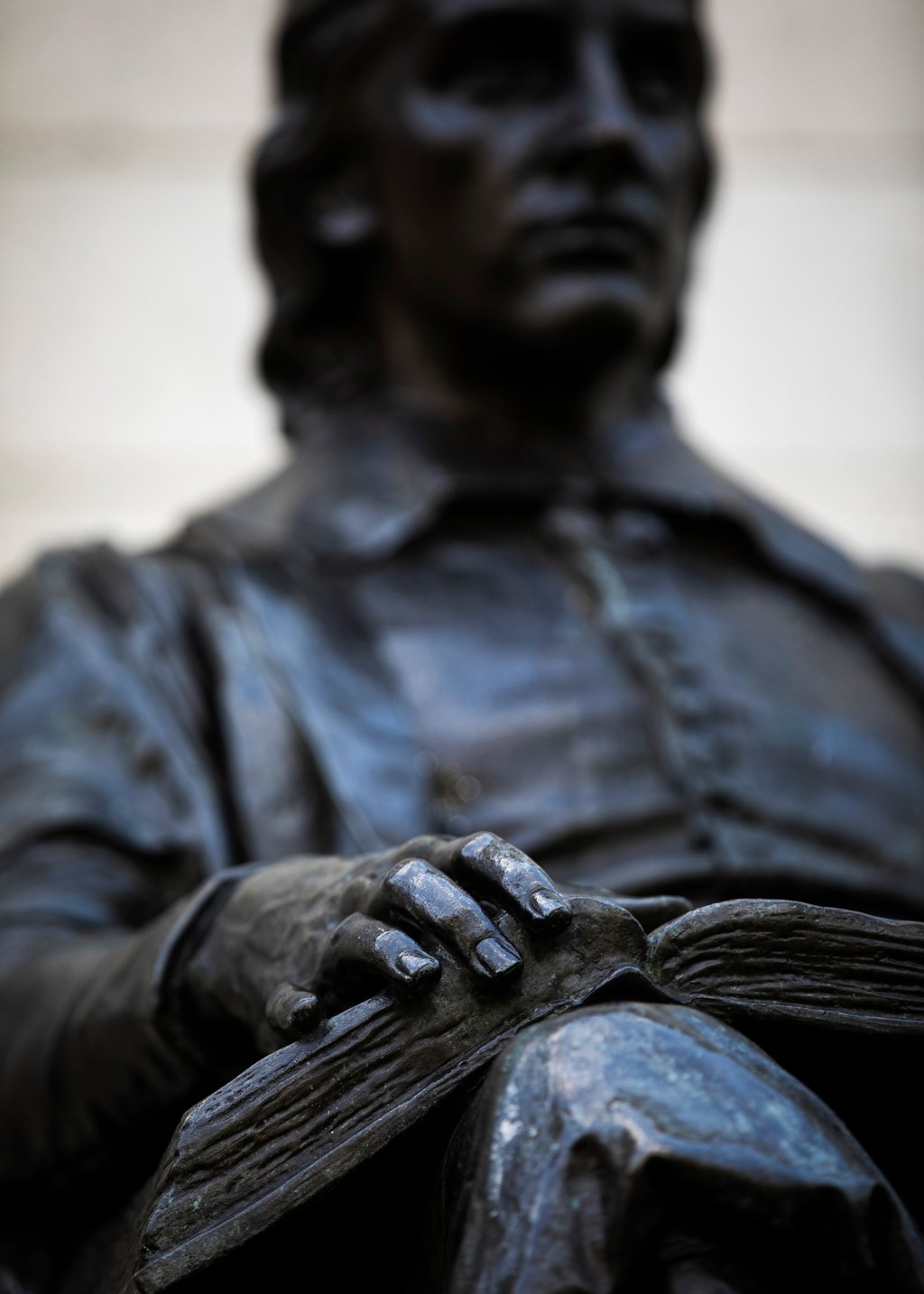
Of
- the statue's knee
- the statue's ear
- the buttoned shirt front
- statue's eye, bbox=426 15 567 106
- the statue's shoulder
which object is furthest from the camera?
the statue's ear

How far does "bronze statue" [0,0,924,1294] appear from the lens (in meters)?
0.86

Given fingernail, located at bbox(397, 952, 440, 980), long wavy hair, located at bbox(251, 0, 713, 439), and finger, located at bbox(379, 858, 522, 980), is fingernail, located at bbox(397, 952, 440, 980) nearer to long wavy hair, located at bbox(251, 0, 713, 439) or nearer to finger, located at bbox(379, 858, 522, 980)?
finger, located at bbox(379, 858, 522, 980)

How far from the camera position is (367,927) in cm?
94

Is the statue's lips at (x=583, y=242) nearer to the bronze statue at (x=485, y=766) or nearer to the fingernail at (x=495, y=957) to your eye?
the bronze statue at (x=485, y=766)

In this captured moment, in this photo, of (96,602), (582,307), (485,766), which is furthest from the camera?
(582,307)

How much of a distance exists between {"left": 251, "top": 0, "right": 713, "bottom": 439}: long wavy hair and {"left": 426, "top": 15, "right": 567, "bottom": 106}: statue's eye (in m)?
0.15

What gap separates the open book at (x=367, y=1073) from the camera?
35.6 inches

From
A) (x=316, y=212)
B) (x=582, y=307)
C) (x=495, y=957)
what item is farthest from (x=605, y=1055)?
(x=316, y=212)

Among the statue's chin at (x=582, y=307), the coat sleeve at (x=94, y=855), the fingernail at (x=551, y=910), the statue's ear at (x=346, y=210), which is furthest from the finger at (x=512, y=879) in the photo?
the statue's ear at (x=346, y=210)

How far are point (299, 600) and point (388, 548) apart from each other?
13 centimetres

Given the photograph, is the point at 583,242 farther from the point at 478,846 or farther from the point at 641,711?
the point at 478,846

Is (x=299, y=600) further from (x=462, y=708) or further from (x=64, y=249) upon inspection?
(x=64, y=249)

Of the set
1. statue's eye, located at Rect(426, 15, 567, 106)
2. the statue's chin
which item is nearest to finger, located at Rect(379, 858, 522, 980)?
the statue's chin

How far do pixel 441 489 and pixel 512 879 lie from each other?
0.98m
